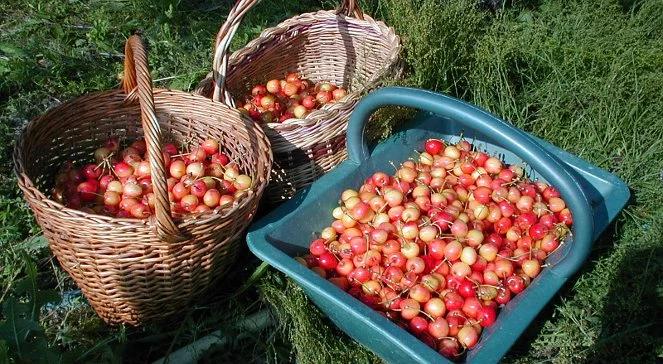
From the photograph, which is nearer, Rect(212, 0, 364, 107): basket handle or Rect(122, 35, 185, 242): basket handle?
Rect(122, 35, 185, 242): basket handle

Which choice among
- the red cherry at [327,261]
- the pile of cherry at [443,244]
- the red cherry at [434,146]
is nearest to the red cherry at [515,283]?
the pile of cherry at [443,244]

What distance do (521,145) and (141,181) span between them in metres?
1.31

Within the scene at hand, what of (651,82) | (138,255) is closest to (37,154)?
(138,255)

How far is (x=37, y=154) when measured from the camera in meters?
2.23

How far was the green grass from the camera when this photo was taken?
86.8 inches

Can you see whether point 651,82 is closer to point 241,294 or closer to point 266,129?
point 266,129

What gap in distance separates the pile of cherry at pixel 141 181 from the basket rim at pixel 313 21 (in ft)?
0.81

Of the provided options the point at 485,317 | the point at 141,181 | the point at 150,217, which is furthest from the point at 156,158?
the point at 485,317

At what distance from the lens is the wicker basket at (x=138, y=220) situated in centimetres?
183

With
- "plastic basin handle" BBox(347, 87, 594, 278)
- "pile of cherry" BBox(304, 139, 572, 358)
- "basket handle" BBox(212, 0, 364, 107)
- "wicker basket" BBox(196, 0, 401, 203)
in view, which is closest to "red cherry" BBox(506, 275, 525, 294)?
"pile of cherry" BBox(304, 139, 572, 358)

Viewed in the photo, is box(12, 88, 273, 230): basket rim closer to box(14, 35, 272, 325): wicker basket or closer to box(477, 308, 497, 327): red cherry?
box(14, 35, 272, 325): wicker basket

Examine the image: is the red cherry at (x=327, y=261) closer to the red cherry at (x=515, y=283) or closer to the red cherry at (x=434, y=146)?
the red cherry at (x=515, y=283)

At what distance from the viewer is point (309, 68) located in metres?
3.18

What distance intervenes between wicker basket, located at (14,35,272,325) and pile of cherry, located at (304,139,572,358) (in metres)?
0.37
